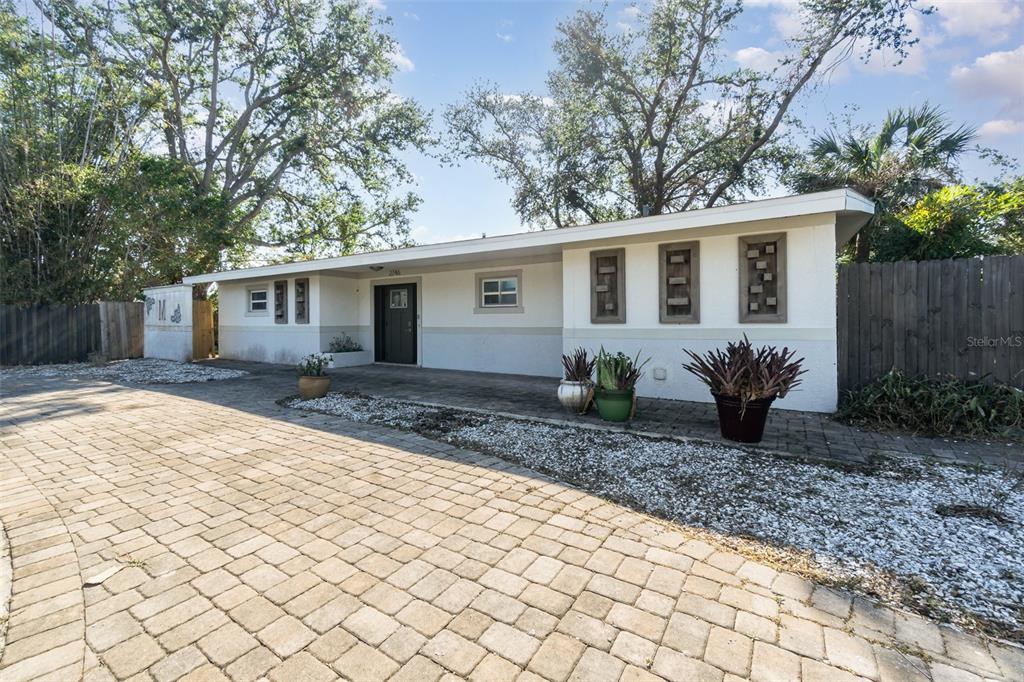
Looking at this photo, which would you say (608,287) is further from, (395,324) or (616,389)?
(395,324)

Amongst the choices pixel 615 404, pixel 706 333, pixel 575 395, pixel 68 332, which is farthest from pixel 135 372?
pixel 706 333

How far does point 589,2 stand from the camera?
12.6 m

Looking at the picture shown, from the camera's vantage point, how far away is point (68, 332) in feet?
40.9

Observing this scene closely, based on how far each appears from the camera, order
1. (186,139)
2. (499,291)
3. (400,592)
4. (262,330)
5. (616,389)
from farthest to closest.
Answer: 1. (186,139)
2. (262,330)
3. (499,291)
4. (616,389)
5. (400,592)

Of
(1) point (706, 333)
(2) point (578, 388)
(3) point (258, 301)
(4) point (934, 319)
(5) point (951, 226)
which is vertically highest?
(5) point (951, 226)

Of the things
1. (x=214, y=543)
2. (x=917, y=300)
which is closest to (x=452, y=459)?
(x=214, y=543)

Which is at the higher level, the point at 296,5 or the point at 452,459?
the point at 296,5

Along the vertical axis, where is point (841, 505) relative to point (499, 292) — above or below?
below

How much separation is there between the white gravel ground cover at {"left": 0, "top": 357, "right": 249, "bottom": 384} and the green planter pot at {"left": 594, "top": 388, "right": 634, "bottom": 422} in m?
8.11

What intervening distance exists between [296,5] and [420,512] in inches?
749

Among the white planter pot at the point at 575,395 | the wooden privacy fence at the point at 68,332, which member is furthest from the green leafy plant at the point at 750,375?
the wooden privacy fence at the point at 68,332

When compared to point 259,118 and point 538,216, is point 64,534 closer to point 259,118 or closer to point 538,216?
point 538,216

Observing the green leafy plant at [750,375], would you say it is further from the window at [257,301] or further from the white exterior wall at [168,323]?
the white exterior wall at [168,323]

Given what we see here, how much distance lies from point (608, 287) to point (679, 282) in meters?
1.07
